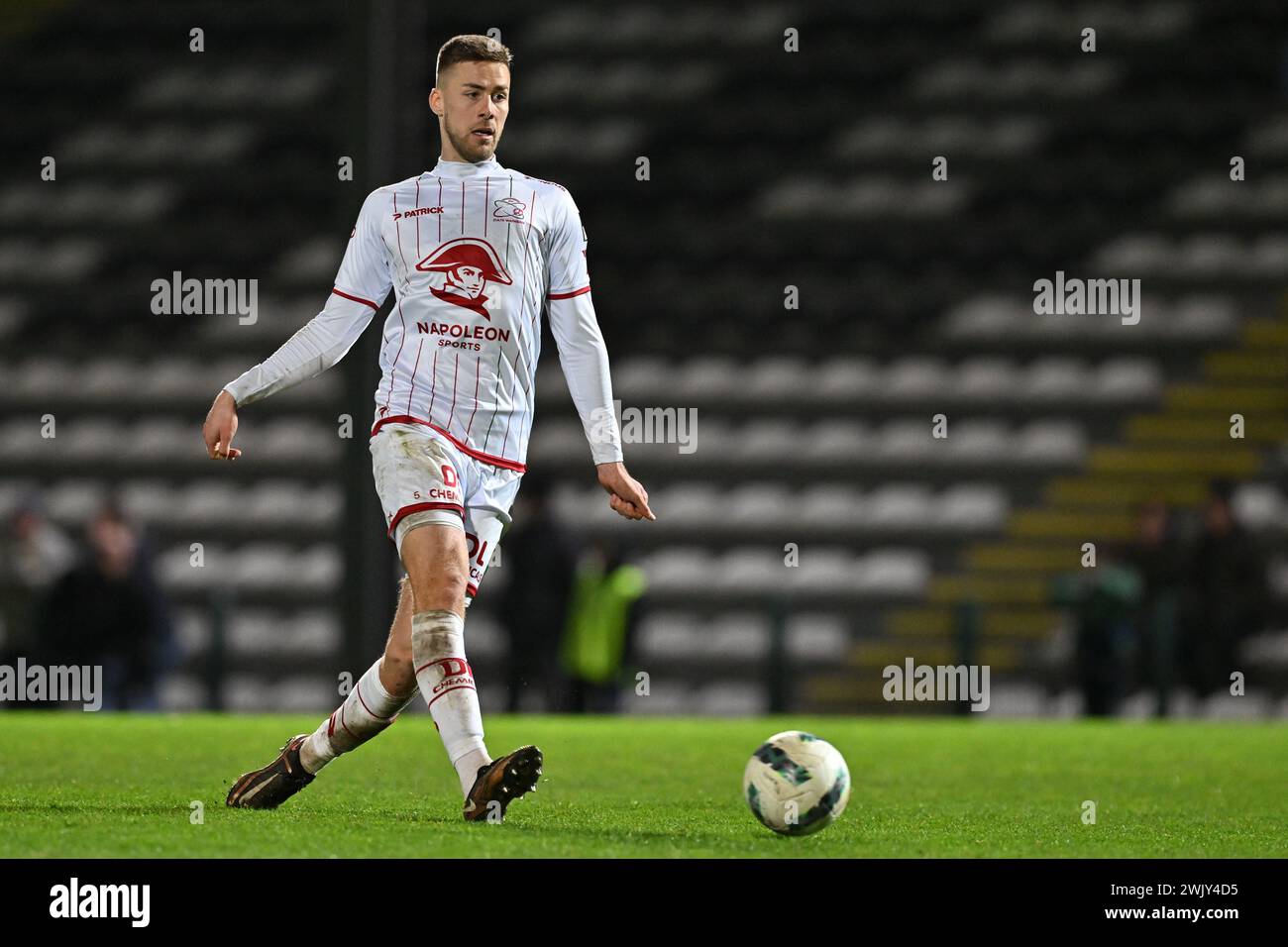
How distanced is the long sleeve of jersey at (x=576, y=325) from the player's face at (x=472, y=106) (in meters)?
0.29

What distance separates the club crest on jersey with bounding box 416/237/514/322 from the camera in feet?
18.2

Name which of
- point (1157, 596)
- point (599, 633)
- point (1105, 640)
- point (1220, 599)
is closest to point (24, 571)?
point (599, 633)

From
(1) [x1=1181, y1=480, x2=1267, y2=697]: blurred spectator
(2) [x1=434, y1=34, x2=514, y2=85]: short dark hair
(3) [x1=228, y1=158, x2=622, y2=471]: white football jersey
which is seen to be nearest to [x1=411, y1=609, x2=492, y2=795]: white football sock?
(3) [x1=228, y1=158, x2=622, y2=471]: white football jersey

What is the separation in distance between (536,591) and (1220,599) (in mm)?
4823

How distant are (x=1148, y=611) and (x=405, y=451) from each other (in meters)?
9.75

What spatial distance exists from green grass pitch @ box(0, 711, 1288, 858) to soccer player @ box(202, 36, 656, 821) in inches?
20.3

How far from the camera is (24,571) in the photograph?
15242mm

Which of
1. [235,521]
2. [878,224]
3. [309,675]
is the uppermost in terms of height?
[878,224]

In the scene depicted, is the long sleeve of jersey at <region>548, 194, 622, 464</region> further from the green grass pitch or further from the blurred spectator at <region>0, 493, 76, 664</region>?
the blurred spectator at <region>0, 493, 76, 664</region>

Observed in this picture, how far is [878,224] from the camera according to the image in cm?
1995

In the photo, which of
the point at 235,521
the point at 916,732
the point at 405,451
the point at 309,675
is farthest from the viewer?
the point at 235,521
